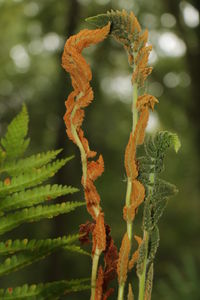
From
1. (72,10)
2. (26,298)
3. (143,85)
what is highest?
(72,10)

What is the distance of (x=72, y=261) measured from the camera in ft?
45.2

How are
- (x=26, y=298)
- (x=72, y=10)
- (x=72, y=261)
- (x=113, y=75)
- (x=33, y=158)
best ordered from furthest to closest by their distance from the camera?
(x=113, y=75), (x=72, y=261), (x=72, y=10), (x=33, y=158), (x=26, y=298)

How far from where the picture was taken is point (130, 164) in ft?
2.21

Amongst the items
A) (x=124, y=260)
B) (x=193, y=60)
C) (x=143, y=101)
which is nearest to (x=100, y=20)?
(x=143, y=101)

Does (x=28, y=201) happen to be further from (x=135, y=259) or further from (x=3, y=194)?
(x=135, y=259)

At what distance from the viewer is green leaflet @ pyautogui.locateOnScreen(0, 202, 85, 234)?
70 centimetres

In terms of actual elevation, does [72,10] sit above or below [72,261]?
above

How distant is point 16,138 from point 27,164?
5cm

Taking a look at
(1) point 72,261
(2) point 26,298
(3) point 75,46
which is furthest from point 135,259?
(1) point 72,261

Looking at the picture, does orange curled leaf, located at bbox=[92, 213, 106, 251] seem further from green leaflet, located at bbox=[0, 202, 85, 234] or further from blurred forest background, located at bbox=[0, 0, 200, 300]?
blurred forest background, located at bbox=[0, 0, 200, 300]

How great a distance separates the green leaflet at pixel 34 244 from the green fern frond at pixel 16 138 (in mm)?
144

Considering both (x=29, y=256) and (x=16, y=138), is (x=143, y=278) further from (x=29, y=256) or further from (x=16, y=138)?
(x=16, y=138)

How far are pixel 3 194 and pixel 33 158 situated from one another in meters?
0.07

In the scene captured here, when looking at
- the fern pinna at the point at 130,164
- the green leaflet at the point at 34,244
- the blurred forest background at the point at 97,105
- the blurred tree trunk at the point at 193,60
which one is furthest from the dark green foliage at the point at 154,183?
the blurred forest background at the point at 97,105
